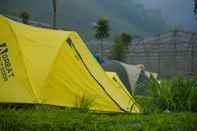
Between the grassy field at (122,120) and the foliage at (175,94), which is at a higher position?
the foliage at (175,94)

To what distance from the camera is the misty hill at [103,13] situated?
129625mm

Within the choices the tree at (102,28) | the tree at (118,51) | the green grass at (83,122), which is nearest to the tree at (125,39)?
the tree at (118,51)

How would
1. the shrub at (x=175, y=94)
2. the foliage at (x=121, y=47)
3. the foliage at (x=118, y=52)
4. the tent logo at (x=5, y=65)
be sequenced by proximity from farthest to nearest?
the foliage at (x=121, y=47)
the foliage at (x=118, y=52)
the tent logo at (x=5, y=65)
the shrub at (x=175, y=94)

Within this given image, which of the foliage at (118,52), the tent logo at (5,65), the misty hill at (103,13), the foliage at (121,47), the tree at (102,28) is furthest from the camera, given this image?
the misty hill at (103,13)

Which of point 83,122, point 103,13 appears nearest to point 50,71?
point 83,122

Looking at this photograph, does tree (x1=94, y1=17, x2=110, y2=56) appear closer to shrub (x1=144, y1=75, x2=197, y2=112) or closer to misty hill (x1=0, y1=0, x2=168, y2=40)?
shrub (x1=144, y1=75, x2=197, y2=112)

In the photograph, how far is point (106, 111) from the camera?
892 centimetres

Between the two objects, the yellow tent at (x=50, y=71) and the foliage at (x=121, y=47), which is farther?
the foliage at (x=121, y=47)

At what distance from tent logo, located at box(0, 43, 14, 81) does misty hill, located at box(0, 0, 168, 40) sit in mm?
110049

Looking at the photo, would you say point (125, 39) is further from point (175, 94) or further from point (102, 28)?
point (175, 94)

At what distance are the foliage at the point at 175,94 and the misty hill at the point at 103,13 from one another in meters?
111

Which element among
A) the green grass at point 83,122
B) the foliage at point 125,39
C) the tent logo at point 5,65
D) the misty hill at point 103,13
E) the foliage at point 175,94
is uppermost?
the misty hill at point 103,13

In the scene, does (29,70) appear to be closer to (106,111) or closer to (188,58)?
(106,111)

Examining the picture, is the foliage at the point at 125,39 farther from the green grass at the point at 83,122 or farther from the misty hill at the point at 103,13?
the misty hill at the point at 103,13
